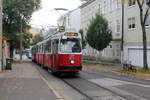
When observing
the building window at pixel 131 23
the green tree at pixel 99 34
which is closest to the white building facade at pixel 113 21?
the green tree at pixel 99 34

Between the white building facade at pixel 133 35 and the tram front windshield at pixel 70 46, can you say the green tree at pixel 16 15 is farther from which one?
the tram front windshield at pixel 70 46

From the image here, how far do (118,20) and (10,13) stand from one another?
18953mm

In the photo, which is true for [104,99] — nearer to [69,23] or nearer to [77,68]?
[77,68]

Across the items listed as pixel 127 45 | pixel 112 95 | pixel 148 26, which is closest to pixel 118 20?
pixel 127 45

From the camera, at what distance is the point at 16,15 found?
43.8 m

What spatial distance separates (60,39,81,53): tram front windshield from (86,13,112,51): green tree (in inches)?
630

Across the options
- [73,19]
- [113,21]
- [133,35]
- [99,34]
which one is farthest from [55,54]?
[73,19]

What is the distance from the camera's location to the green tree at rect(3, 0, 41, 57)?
4284cm

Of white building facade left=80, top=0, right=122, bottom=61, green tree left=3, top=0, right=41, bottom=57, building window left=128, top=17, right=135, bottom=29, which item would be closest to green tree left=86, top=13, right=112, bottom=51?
white building facade left=80, top=0, right=122, bottom=61

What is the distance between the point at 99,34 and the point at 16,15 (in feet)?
56.4

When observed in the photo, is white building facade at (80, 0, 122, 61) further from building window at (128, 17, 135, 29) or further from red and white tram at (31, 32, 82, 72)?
red and white tram at (31, 32, 82, 72)

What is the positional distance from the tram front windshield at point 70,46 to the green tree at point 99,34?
630 inches

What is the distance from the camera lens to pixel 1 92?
1149cm

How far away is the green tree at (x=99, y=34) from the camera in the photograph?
33812 mm
